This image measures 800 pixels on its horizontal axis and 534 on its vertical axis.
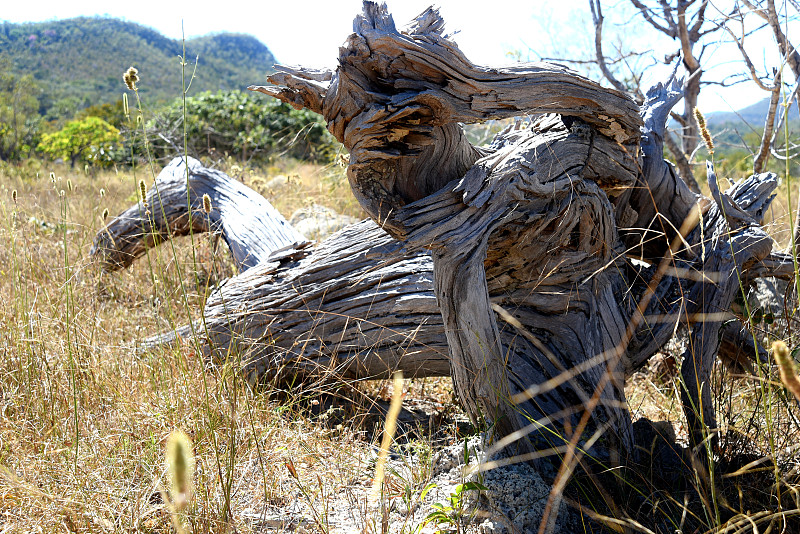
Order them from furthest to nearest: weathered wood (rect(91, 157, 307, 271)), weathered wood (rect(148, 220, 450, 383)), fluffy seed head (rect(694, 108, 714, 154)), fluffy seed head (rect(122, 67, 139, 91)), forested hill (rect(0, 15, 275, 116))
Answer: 1. forested hill (rect(0, 15, 275, 116))
2. weathered wood (rect(91, 157, 307, 271))
3. weathered wood (rect(148, 220, 450, 383))
4. fluffy seed head (rect(122, 67, 139, 91))
5. fluffy seed head (rect(694, 108, 714, 154))

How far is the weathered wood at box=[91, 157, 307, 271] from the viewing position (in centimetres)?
375

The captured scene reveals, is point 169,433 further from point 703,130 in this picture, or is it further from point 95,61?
point 95,61

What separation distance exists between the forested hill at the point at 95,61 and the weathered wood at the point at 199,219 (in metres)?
28.3

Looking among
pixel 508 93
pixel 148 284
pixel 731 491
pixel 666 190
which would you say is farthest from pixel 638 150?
pixel 148 284

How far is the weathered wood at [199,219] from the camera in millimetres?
3746

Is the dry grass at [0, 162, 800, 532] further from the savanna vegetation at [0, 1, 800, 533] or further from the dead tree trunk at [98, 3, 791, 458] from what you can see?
the dead tree trunk at [98, 3, 791, 458]

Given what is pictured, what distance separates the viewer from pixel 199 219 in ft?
13.2

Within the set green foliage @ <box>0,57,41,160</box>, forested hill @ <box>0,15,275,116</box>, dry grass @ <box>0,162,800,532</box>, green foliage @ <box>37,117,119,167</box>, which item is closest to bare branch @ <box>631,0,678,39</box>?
dry grass @ <box>0,162,800,532</box>

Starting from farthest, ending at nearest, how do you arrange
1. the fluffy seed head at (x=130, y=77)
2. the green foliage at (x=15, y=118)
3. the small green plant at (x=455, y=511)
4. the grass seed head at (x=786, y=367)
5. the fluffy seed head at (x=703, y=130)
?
1. the green foliage at (x=15, y=118)
2. the fluffy seed head at (x=130, y=77)
3. the fluffy seed head at (x=703, y=130)
4. the small green plant at (x=455, y=511)
5. the grass seed head at (x=786, y=367)

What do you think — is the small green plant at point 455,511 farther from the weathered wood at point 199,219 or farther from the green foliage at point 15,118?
the green foliage at point 15,118

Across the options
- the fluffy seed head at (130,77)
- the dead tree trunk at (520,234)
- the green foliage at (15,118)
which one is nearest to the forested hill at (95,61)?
the green foliage at (15,118)

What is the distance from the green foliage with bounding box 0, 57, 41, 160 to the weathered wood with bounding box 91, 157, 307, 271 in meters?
10.2

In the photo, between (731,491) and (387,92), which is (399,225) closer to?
(387,92)

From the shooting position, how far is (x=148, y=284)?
4180 mm
